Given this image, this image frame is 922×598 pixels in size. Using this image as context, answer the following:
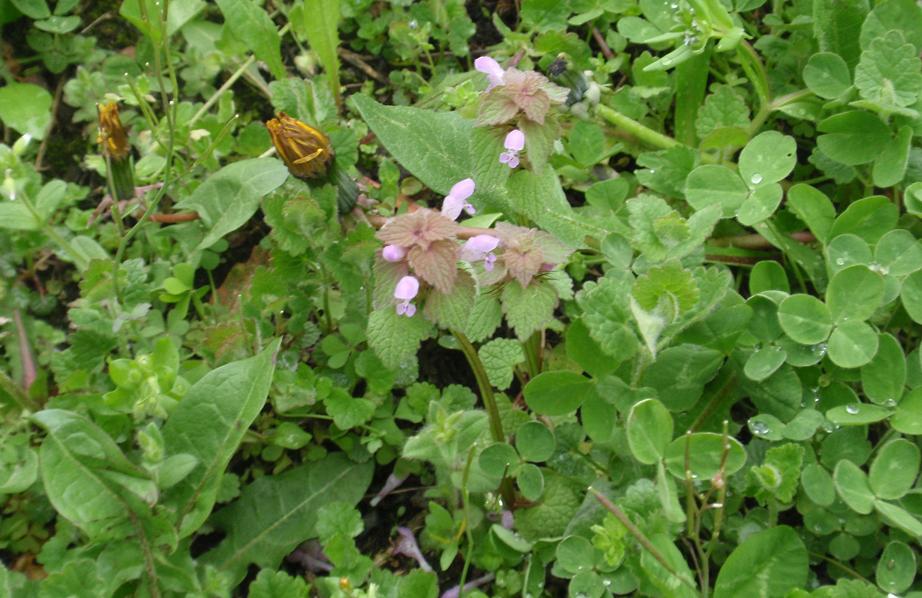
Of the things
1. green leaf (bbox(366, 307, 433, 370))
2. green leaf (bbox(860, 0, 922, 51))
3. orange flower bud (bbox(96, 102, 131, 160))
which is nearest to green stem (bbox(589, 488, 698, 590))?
green leaf (bbox(366, 307, 433, 370))

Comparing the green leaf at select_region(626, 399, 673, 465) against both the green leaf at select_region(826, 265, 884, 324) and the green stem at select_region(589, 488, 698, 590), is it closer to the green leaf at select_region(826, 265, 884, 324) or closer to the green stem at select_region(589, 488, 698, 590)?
the green stem at select_region(589, 488, 698, 590)

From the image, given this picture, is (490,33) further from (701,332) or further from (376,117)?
(701,332)

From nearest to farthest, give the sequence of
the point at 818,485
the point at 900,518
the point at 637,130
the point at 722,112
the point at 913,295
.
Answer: the point at 900,518, the point at 818,485, the point at 913,295, the point at 722,112, the point at 637,130

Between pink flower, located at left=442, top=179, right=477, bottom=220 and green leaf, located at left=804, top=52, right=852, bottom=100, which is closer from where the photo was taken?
pink flower, located at left=442, top=179, right=477, bottom=220

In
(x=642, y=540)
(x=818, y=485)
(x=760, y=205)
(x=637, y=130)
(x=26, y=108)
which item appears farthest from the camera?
(x=26, y=108)

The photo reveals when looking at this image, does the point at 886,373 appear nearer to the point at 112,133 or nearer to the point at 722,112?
the point at 722,112

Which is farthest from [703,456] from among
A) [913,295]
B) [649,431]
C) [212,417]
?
[212,417]

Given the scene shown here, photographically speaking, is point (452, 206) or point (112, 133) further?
point (112, 133)

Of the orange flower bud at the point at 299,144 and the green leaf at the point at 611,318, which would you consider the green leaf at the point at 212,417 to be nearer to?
the orange flower bud at the point at 299,144
